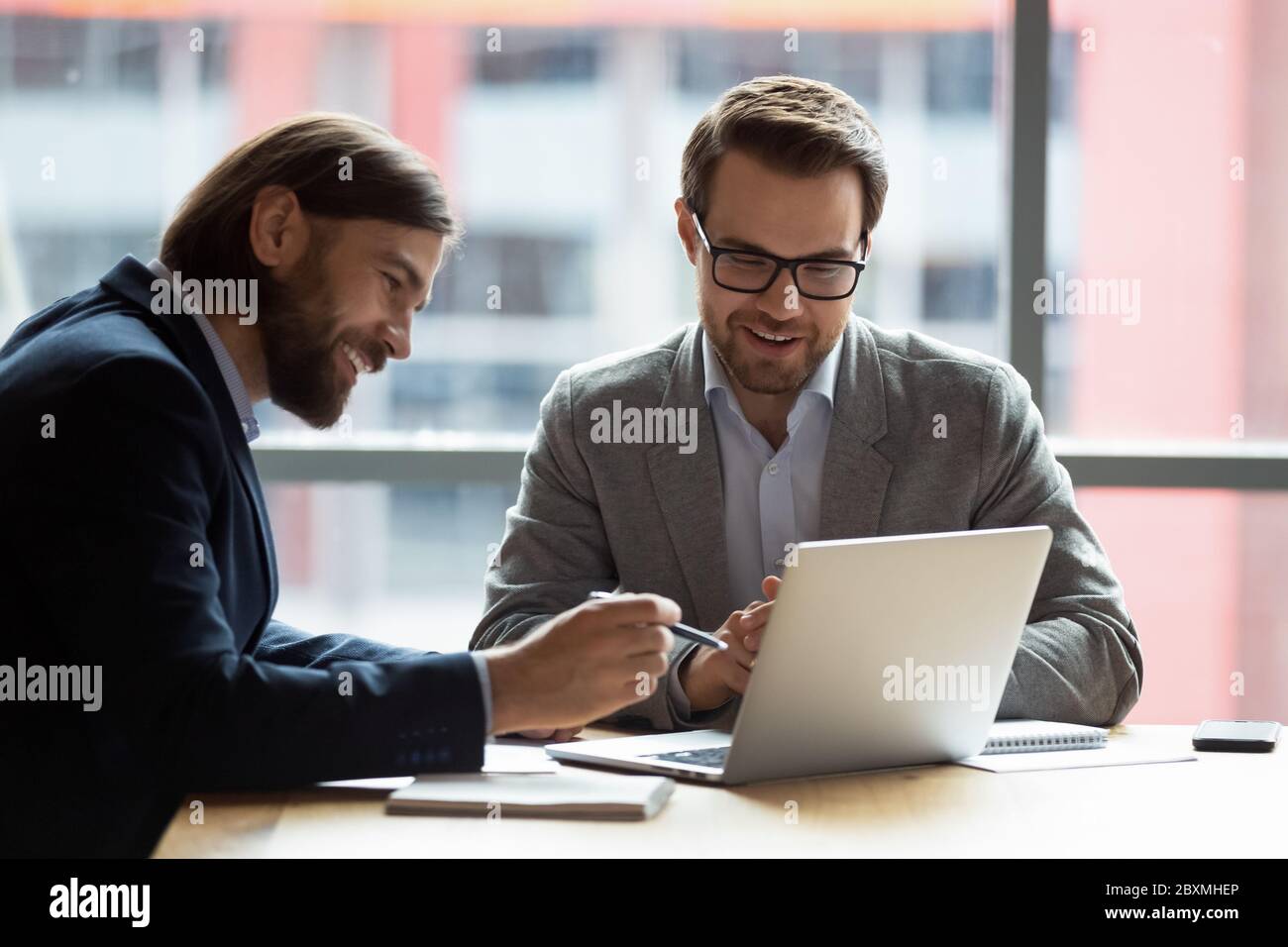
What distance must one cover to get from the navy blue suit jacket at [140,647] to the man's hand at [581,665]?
4cm

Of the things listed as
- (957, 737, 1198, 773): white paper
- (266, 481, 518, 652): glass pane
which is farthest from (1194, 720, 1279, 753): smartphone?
(266, 481, 518, 652): glass pane

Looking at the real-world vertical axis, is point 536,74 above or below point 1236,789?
above

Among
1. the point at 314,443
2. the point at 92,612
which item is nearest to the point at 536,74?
the point at 314,443

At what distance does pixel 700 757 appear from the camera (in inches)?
64.4

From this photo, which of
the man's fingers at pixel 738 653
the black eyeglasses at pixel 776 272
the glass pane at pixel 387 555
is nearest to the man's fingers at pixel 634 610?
the man's fingers at pixel 738 653

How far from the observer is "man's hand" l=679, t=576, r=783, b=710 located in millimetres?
1740

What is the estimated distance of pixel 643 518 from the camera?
85.8 inches

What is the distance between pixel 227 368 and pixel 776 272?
2.65ft

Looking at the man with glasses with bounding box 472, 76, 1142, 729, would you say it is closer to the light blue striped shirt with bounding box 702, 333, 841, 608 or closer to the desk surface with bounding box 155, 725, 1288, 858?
the light blue striped shirt with bounding box 702, 333, 841, 608

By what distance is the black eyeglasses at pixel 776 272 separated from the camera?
6.93 ft

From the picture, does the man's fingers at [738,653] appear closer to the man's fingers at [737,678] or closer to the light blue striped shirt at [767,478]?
the man's fingers at [737,678]

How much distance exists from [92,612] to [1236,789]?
1.23 m

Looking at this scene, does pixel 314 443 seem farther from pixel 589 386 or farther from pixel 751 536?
pixel 751 536

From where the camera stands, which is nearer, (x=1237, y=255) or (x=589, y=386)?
(x=589, y=386)
